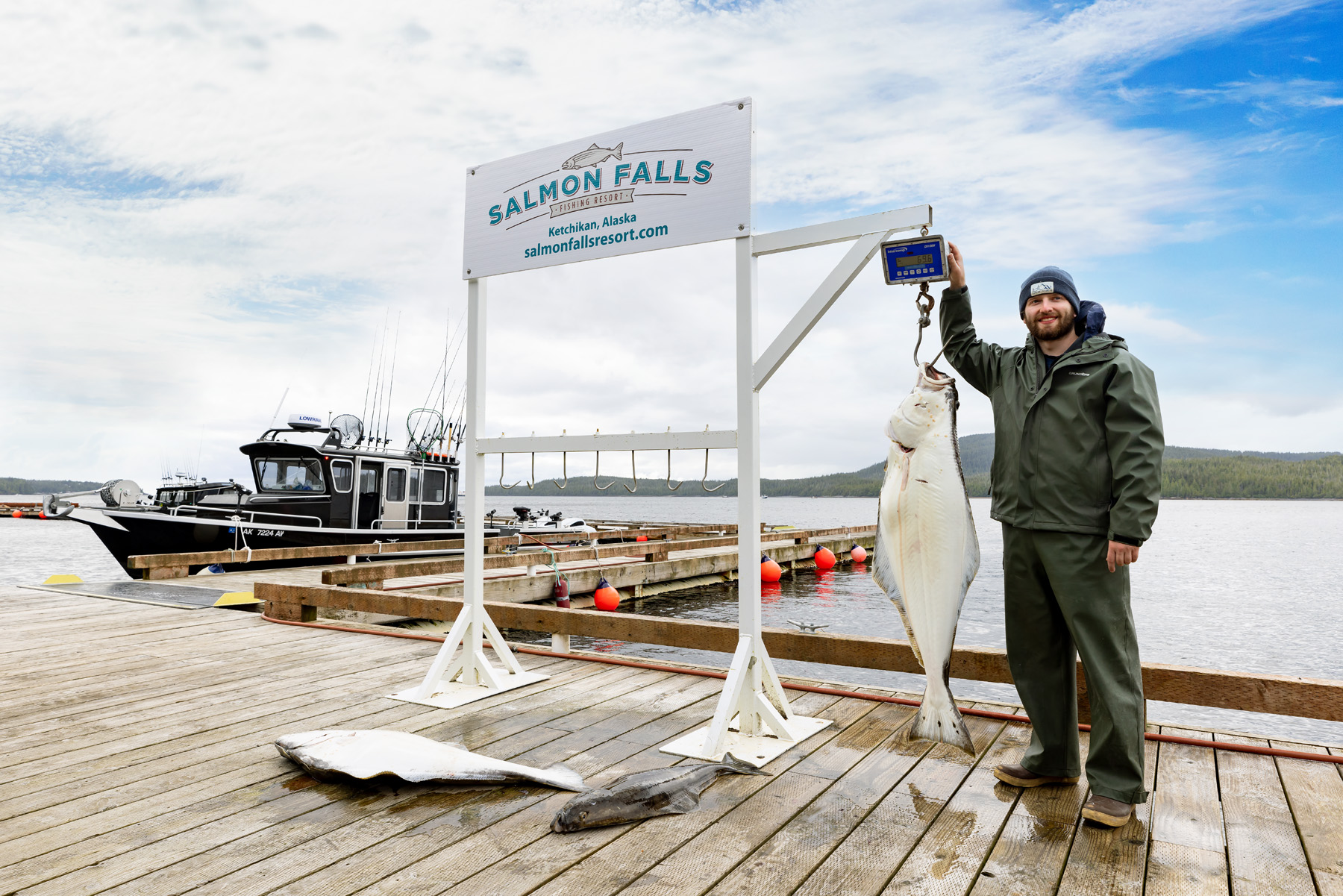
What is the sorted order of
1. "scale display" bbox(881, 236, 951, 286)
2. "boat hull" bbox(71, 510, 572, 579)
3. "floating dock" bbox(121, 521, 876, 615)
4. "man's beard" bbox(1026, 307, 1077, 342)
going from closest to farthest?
"man's beard" bbox(1026, 307, 1077, 342)
"scale display" bbox(881, 236, 951, 286)
"floating dock" bbox(121, 521, 876, 615)
"boat hull" bbox(71, 510, 572, 579)

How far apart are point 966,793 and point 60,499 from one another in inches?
633

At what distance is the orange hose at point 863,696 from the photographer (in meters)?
3.31

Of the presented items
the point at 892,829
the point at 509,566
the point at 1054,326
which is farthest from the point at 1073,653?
the point at 509,566

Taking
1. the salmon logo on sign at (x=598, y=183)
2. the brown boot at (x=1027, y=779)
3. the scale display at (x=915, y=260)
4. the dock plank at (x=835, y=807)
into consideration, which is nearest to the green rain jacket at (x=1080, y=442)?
the scale display at (x=915, y=260)

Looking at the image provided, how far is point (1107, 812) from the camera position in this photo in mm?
2594

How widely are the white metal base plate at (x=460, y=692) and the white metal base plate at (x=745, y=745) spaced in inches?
49.4

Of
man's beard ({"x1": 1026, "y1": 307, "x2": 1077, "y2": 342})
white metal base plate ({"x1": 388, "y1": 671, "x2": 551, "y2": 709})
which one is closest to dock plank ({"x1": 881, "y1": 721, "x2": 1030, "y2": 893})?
man's beard ({"x1": 1026, "y1": 307, "x2": 1077, "y2": 342})

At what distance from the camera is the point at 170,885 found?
7.15ft

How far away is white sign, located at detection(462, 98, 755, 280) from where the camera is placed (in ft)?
12.1

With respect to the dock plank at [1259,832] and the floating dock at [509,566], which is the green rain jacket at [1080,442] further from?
the floating dock at [509,566]

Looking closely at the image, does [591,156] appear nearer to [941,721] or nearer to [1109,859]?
[941,721]

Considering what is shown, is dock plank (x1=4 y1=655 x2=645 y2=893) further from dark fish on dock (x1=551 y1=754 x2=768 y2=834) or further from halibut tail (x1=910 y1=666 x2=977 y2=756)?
halibut tail (x1=910 y1=666 x2=977 y2=756)

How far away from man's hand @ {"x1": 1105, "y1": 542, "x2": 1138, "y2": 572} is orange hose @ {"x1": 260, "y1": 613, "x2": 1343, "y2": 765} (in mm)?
1096

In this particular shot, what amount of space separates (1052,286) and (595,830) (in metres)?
2.52
